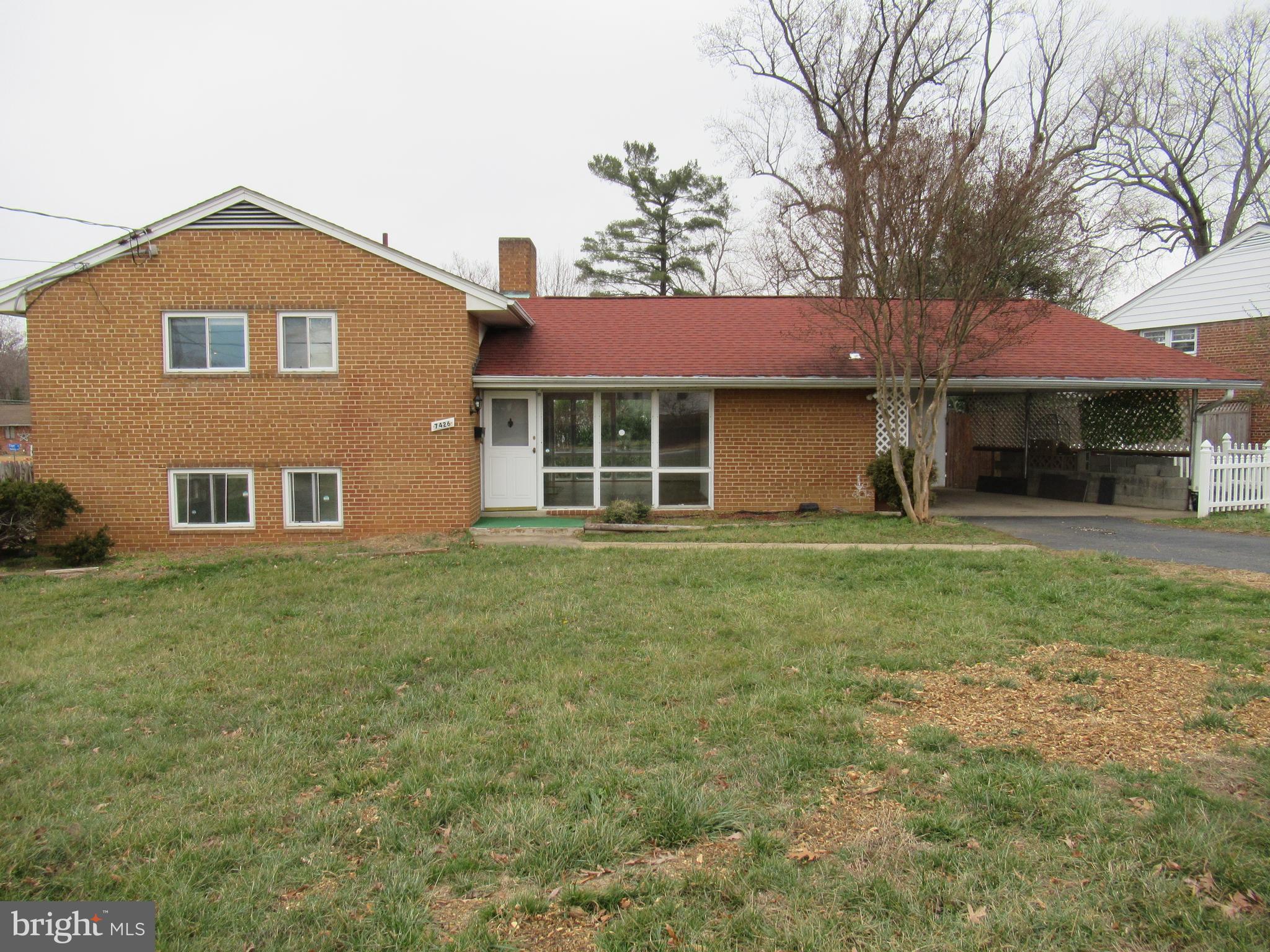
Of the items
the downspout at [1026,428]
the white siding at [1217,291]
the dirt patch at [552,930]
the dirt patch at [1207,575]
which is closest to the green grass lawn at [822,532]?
the dirt patch at [1207,575]

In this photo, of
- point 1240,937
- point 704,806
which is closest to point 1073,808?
point 1240,937

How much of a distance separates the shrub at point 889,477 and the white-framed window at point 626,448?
2.86m

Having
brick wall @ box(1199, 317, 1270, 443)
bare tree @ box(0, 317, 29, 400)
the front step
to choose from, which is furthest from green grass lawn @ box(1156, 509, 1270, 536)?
bare tree @ box(0, 317, 29, 400)

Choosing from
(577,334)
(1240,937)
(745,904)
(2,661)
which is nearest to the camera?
(1240,937)

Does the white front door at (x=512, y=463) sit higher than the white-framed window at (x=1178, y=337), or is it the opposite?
the white-framed window at (x=1178, y=337)

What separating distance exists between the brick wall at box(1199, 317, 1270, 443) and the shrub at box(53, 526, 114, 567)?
23.9m

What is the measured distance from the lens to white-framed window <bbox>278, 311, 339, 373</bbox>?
13.6m

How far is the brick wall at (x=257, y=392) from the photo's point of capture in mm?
13352

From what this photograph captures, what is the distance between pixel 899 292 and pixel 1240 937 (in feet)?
37.6

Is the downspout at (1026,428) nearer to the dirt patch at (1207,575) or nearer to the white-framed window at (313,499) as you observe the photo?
the dirt patch at (1207,575)

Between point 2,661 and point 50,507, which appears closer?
point 2,661

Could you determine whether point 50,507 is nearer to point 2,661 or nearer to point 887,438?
point 2,661

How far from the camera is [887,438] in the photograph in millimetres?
15461

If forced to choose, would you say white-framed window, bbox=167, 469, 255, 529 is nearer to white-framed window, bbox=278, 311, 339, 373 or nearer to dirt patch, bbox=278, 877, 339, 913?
white-framed window, bbox=278, 311, 339, 373
